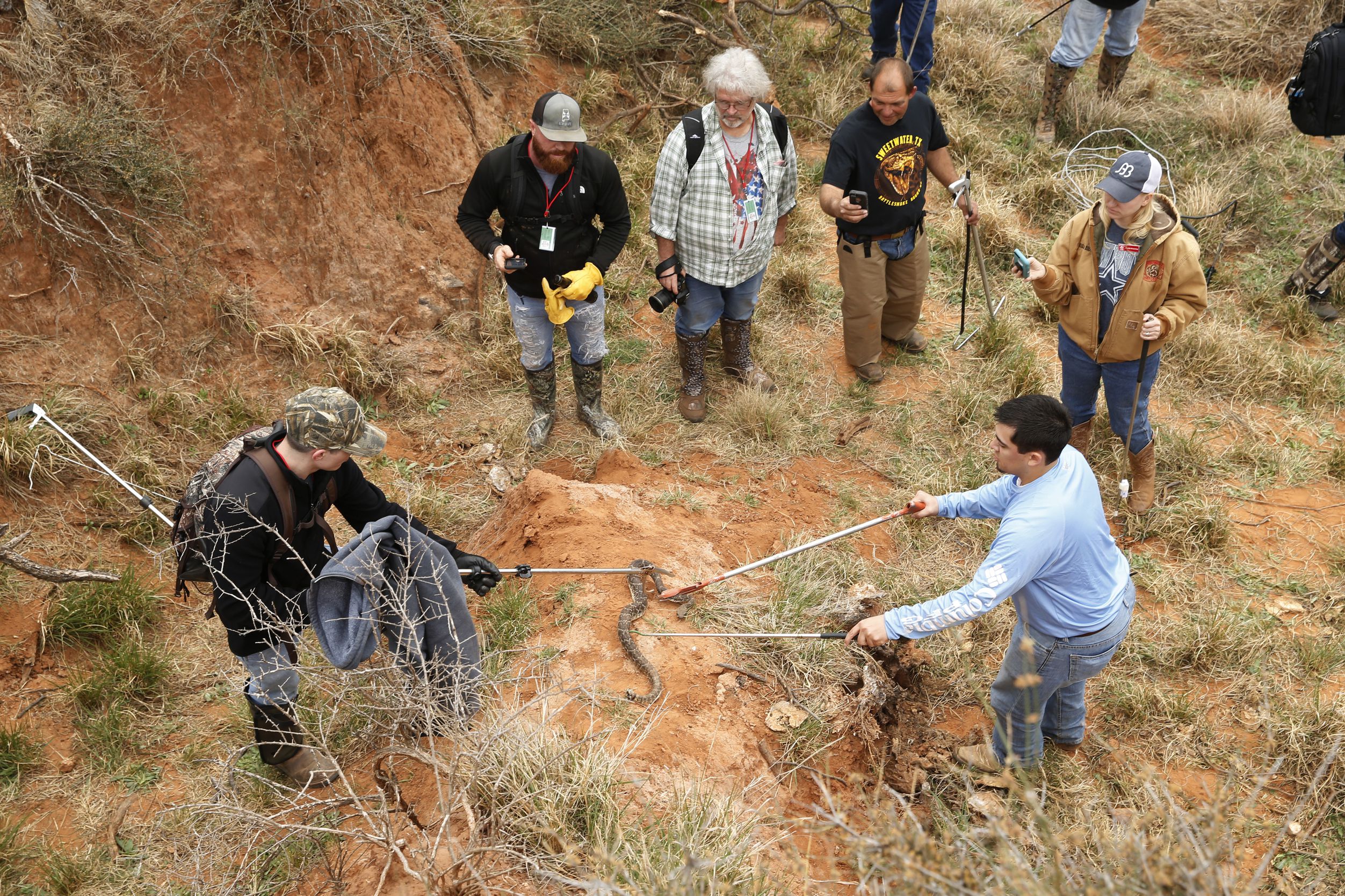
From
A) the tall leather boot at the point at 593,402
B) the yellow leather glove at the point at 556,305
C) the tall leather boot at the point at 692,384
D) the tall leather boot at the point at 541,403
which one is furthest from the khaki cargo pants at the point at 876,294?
the tall leather boot at the point at 541,403

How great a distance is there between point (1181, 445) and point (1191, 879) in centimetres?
446

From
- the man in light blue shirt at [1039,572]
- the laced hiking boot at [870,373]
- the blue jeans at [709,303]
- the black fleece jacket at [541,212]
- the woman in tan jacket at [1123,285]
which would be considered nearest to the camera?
the man in light blue shirt at [1039,572]

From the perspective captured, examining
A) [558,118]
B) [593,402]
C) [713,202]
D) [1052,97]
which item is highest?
[558,118]

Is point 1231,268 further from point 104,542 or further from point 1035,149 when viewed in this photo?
point 104,542

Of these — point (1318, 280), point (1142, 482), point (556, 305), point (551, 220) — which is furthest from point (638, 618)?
point (1318, 280)

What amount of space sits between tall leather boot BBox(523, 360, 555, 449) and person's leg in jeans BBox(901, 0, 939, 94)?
4.47 metres

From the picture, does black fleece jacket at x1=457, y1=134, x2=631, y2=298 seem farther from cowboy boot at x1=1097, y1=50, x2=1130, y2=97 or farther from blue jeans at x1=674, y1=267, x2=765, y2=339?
cowboy boot at x1=1097, y1=50, x2=1130, y2=97

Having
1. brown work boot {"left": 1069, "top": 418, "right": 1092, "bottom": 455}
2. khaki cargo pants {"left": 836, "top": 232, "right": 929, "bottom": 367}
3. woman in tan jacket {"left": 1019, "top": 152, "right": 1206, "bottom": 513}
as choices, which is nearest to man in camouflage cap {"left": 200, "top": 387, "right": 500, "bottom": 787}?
woman in tan jacket {"left": 1019, "top": 152, "right": 1206, "bottom": 513}

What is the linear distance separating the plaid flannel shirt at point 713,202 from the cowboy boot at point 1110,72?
4893mm

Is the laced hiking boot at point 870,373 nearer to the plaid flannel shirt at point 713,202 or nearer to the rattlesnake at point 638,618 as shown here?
the plaid flannel shirt at point 713,202

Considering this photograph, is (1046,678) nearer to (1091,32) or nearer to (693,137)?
(693,137)

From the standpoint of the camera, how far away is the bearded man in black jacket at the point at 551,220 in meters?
4.71

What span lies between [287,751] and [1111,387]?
14.4 ft

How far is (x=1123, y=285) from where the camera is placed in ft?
15.1
